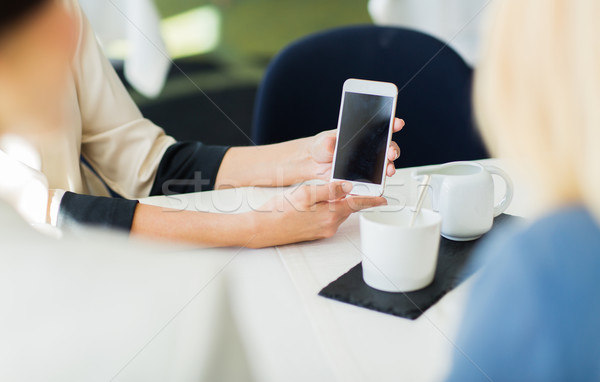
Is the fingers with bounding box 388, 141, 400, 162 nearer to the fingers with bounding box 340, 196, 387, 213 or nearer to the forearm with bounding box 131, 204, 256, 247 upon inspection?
the fingers with bounding box 340, 196, 387, 213

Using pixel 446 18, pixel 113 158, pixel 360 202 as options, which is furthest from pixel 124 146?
pixel 446 18

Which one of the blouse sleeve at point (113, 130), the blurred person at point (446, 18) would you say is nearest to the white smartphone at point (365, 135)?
the blouse sleeve at point (113, 130)

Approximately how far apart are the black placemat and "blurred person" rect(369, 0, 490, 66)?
1510mm

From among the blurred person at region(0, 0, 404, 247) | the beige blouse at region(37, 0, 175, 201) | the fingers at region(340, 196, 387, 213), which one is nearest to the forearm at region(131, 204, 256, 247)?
the blurred person at region(0, 0, 404, 247)

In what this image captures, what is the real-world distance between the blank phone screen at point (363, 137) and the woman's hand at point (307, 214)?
6 cm

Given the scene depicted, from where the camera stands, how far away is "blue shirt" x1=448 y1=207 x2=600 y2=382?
285mm

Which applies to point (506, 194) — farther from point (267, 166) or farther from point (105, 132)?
point (105, 132)

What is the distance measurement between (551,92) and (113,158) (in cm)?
83

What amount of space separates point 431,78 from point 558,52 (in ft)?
2.91

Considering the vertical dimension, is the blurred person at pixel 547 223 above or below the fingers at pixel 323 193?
above

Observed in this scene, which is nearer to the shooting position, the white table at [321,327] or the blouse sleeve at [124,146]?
→ the white table at [321,327]

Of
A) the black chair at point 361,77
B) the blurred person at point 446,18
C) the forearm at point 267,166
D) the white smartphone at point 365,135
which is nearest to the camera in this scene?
the white smartphone at point 365,135

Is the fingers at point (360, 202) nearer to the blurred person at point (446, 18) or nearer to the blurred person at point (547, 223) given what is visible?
the blurred person at point (547, 223)

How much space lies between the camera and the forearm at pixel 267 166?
0.91m
